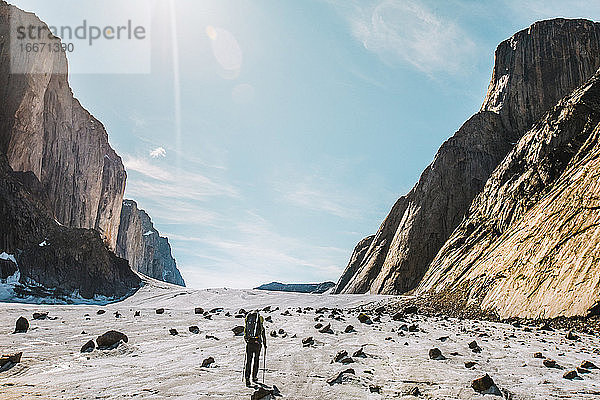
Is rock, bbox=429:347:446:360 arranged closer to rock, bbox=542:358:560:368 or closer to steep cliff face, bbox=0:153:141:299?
rock, bbox=542:358:560:368

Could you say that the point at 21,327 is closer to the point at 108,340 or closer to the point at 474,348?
the point at 108,340

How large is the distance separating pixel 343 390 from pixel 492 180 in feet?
128

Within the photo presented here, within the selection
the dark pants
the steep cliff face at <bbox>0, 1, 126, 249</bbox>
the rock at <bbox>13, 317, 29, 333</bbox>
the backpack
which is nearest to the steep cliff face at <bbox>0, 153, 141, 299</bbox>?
the steep cliff face at <bbox>0, 1, 126, 249</bbox>

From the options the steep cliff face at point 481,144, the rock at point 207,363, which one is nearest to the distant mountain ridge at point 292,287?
the steep cliff face at point 481,144

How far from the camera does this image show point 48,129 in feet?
209

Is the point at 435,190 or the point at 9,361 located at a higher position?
the point at 435,190

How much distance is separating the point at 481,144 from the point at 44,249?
58.1m

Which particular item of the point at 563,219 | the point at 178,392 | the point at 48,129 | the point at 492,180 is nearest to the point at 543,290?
→ the point at 563,219

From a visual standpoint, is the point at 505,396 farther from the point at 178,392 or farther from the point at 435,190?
the point at 435,190

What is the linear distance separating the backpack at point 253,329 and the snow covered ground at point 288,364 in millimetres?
830

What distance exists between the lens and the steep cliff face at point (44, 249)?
4309 centimetres

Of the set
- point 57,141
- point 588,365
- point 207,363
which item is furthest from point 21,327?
point 57,141

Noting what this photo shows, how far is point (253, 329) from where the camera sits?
875 cm

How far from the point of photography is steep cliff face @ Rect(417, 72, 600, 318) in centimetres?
1809
